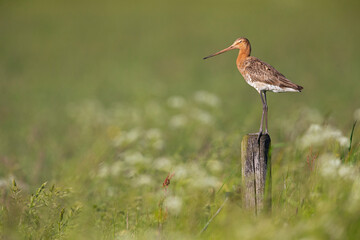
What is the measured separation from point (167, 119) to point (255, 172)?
265 inches

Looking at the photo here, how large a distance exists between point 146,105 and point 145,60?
34.1 ft

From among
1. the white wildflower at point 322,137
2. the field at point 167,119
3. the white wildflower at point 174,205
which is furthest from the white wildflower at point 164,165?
the white wildflower at point 322,137

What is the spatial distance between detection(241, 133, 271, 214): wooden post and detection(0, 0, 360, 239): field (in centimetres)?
14

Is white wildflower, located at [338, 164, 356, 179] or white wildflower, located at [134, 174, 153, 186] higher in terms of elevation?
white wildflower, located at [338, 164, 356, 179]

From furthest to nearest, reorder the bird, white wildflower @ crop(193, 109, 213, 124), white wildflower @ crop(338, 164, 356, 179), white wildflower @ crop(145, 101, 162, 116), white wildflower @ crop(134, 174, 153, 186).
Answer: white wildflower @ crop(145, 101, 162, 116) < white wildflower @ crop(193, 109, 213, 124) < white wildflower @ crop(134, 174, 153, 186) < the bird < white wildflower @ crop(338, 164, 356, 179)

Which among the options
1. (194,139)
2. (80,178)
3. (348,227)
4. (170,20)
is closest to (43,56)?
(170,20)

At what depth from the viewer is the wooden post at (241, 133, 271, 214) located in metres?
4.00

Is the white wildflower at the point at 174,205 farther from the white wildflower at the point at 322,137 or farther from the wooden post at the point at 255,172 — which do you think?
the white wildflower at the point at 322,137

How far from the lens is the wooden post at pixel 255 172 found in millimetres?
3998

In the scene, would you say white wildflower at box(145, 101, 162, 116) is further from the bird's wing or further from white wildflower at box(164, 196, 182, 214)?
white wildflower at box(164, 196, 182, 214)

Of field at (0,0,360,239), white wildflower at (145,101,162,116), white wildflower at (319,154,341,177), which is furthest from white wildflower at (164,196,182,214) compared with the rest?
white wildflower at (145,101,162,116)

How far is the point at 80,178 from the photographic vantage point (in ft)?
19.9

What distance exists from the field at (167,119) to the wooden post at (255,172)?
0.14m

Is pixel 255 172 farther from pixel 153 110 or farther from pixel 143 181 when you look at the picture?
A: pixel 153 110
